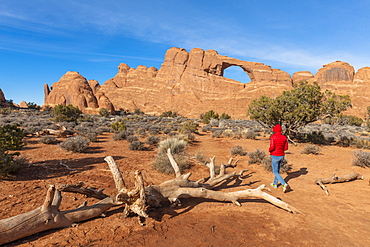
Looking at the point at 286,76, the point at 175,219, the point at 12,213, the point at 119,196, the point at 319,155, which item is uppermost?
the point at 286,76

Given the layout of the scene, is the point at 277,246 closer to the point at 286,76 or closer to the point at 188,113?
the point at 188,113

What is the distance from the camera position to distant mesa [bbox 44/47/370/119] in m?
73.6

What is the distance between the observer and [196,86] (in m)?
83.6

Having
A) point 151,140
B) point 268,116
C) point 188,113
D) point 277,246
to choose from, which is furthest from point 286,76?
point 277,246

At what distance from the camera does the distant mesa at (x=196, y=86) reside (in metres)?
73.6

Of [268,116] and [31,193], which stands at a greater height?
[268,116]

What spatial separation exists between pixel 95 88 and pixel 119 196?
109m

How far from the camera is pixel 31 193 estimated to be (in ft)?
14.1

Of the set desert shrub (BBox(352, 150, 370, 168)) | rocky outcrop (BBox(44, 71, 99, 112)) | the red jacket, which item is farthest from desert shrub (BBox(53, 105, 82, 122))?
rocky outcrop (BBox(44, 71, 99, 112))

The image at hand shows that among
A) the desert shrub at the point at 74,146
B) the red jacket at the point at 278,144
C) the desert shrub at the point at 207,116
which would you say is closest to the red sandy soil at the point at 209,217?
the red jacket at the point at 278,144

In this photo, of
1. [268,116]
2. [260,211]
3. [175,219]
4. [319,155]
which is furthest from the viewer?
→ [268,116]

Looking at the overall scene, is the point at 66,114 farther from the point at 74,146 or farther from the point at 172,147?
the point at 172,147

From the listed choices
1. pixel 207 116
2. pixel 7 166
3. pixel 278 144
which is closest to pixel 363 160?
pixel 278 144

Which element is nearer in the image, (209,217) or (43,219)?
(43,219)
